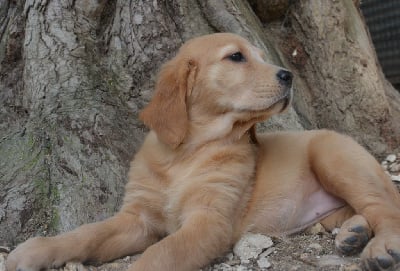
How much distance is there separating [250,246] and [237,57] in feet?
3.76

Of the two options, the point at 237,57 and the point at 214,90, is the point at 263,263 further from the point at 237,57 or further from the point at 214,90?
the point at 237,57

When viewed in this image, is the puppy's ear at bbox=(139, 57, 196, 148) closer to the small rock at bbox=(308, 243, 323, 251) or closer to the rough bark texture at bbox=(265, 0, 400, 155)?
the small rock at bbox=(308, 243, 323, 251)

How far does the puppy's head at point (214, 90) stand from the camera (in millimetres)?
3189

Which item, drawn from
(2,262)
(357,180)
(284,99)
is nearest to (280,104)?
(284,99)

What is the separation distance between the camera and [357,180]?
316 centimetres

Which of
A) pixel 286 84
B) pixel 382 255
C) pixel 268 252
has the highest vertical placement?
pixel 286 84

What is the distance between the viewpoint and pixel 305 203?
337 cm

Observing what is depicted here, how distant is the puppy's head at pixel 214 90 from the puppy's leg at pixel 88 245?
0.52 metres

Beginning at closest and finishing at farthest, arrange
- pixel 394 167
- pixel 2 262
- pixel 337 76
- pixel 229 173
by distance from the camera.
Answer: pixel 2 262 < pixel 229 173 < pixel 394 167 < pixel 337 76

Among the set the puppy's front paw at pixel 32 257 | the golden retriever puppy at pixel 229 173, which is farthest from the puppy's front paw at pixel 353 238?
the puppy's front paw at pixel 32 257

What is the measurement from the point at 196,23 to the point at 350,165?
1.81 meters

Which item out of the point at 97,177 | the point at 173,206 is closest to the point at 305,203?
the point at 173,206

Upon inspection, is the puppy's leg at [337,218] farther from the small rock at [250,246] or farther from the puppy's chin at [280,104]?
the puppy's chin at [280,104]

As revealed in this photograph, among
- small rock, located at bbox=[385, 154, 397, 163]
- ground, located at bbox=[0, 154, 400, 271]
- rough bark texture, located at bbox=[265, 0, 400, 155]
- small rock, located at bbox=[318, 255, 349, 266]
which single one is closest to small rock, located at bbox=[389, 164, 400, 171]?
small rock, located at bbox=[385, 154, 397, 163]
